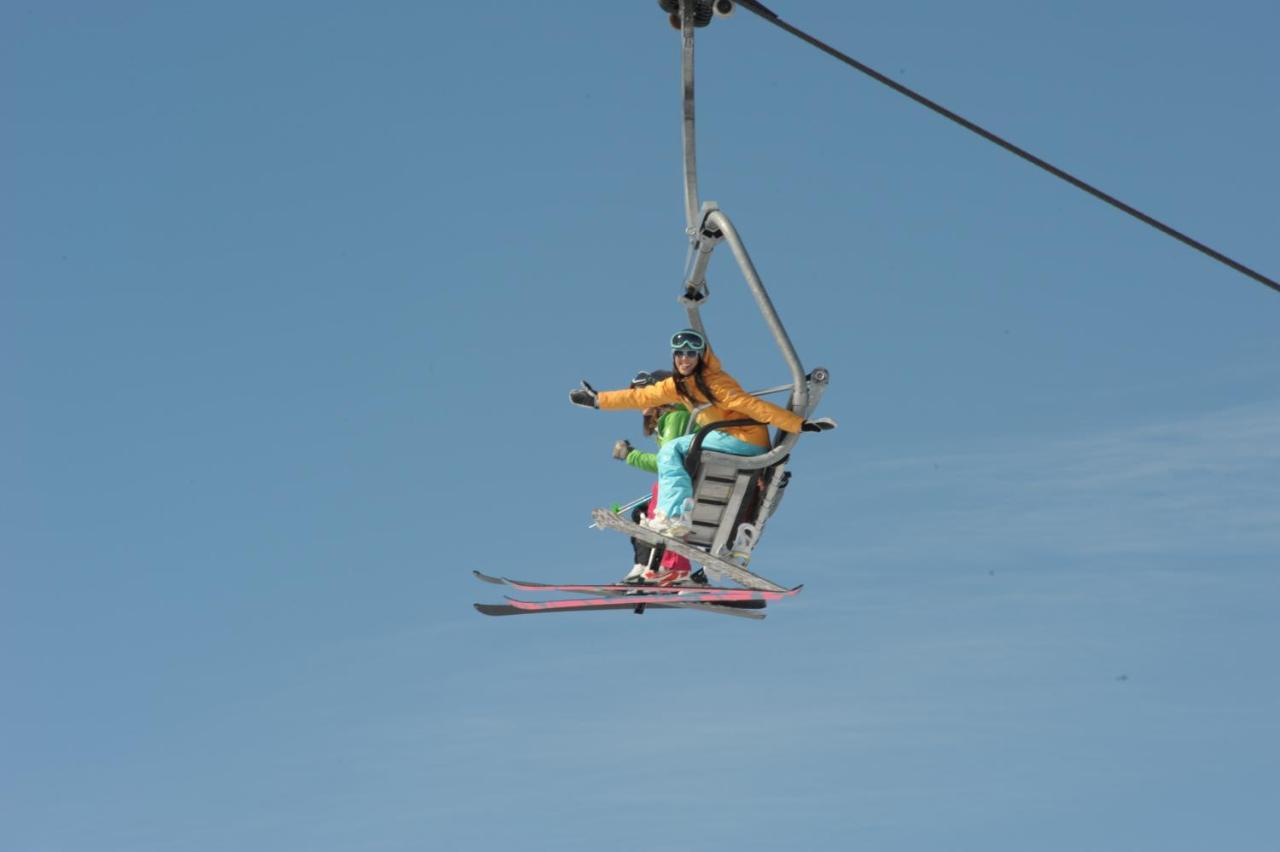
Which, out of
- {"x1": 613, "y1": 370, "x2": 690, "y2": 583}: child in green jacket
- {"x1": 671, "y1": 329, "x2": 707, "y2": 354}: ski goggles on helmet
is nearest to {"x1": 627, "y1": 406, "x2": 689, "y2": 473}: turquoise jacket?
{"x1": 613, "y1": 370, "x2": 690, "y2": 583}: child in green jacket

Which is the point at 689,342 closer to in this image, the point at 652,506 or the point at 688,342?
the point at 688,342

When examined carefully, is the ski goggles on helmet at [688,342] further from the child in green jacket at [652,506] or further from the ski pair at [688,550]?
the ski pair at [688,550]

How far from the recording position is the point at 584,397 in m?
24.5

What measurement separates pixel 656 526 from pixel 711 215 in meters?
4.11

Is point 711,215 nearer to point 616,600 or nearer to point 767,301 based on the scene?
point 767,301

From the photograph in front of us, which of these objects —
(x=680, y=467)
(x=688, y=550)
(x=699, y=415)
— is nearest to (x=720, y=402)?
(x=699, y=415)

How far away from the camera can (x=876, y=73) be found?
55.8 ft

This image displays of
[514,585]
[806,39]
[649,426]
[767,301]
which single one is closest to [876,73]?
[806,39]

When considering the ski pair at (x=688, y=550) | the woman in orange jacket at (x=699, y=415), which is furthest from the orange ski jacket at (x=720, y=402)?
the ski pair at (x=688, y=550)

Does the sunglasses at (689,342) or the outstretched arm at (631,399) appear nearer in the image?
the sunglasses at (689,342)

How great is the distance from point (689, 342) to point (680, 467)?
1.70 metres

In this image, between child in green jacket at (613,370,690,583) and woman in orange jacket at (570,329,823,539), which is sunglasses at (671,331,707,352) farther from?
child in green jacket at (613,370,690,583)

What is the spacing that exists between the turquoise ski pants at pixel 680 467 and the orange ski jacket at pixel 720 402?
0.10 m

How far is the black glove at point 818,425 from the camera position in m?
23.2
